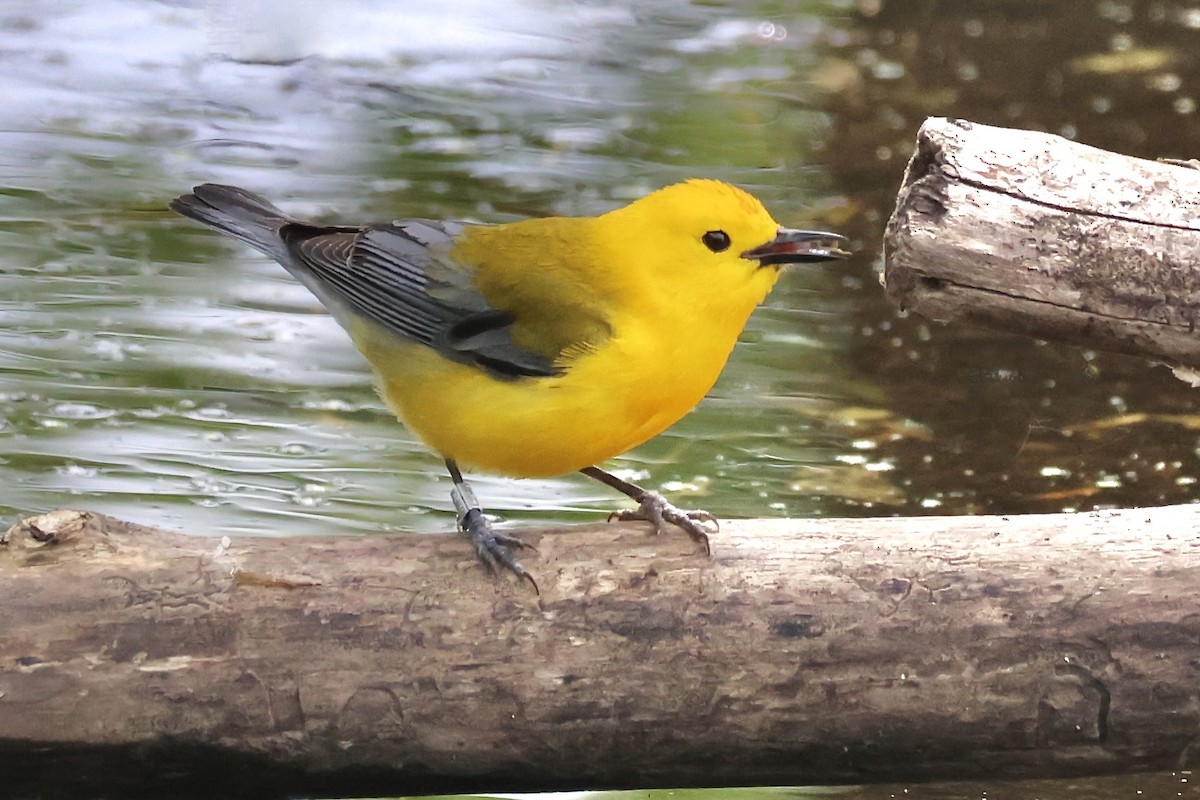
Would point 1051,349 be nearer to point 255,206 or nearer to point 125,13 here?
point 255,206

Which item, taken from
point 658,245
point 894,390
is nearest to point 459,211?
point 894,390

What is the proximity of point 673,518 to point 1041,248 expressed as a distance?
33.2 inches

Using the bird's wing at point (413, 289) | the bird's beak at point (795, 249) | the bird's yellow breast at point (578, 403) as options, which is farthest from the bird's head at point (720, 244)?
the bird's wing at point (413, 289)

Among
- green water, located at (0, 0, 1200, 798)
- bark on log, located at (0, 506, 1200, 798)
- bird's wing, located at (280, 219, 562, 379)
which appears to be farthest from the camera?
green water, located at (0, 0, 1200, 798)

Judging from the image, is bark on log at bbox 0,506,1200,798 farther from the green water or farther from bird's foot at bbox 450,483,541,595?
the green water

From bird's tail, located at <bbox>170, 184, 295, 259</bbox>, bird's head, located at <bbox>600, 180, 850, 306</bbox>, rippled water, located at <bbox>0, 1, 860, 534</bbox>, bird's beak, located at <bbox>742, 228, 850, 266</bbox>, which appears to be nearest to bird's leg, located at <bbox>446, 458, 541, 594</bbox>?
bird's head, located at <bbox>600, 180, 850, 306</bbox>

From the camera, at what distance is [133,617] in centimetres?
289

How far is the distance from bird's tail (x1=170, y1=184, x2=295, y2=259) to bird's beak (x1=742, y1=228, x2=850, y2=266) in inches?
47.4

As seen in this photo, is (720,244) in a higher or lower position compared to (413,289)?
higher

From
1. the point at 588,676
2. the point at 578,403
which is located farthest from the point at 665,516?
the point at 588,676

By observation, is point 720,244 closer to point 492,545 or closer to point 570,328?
point 570,328

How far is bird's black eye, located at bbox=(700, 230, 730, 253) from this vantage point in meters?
3.30

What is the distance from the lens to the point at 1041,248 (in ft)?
10.5

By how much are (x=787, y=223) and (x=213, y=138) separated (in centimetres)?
253
